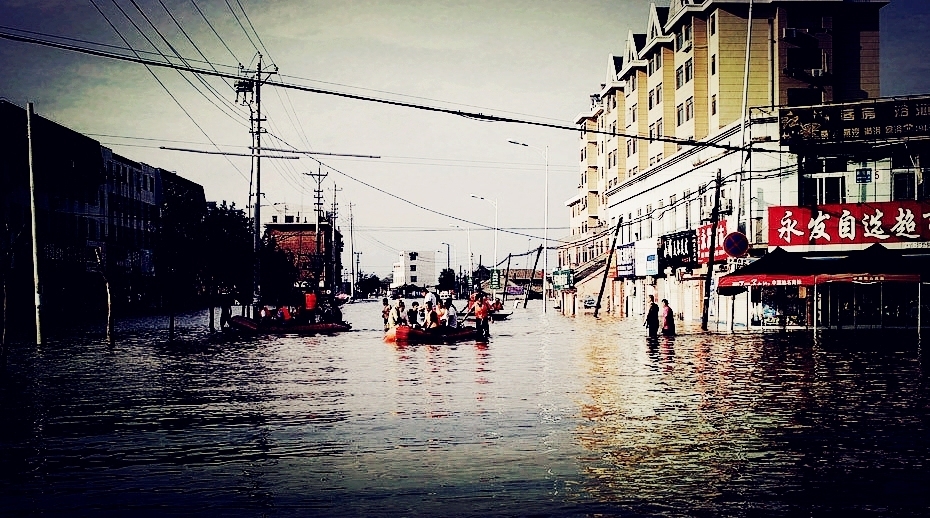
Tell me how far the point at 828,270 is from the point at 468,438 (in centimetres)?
3265

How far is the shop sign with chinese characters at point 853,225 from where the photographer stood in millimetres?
46438

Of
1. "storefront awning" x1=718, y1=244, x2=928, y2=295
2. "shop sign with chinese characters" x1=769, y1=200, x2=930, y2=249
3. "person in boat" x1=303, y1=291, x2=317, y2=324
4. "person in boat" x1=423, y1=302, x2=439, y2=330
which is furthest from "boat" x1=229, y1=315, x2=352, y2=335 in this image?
"shop sign with chinese characters" x1=769, y1=200, x2=930, y2=249

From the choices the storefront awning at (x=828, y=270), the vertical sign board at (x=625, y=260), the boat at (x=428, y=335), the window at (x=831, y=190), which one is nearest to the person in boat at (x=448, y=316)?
the boat at (x=428, y=335)

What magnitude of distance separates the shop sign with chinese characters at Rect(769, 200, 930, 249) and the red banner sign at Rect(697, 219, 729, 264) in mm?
4019

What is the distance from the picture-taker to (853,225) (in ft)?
155

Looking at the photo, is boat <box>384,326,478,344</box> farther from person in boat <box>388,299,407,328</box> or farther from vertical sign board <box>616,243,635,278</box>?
vertical sign board <box>616,243,635,278</box>

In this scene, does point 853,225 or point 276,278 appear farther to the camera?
point 276,278

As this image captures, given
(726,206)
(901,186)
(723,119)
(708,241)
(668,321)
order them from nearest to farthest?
(668,321), (901,186), (726,206), (708,241), (723,119)

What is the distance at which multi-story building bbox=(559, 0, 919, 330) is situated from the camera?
163 feet

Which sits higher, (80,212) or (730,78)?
(730,78)

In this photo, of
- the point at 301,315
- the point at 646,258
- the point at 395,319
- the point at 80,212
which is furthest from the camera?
the point at 80,212

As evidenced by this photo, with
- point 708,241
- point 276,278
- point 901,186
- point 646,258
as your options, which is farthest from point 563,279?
point 901,186

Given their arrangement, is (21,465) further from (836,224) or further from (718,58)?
(718,58)

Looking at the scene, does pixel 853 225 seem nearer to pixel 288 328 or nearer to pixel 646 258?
pixel 646 258
